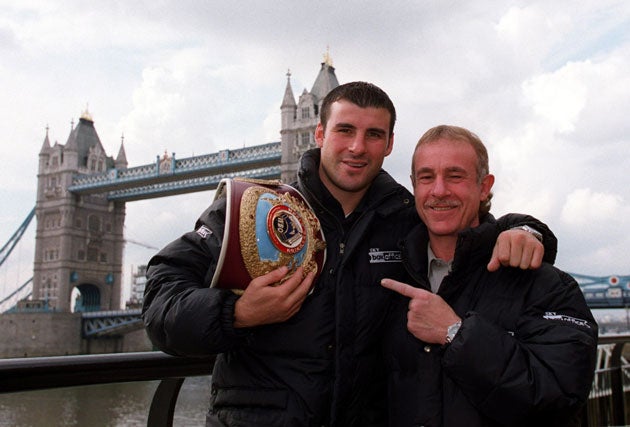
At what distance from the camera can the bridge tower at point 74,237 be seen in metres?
33.9

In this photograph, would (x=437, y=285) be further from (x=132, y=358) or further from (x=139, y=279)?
(x=139, y=279)

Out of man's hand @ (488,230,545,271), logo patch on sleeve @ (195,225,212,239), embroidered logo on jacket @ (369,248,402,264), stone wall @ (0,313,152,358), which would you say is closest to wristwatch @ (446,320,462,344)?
man's hand @ (488,230,545,271)

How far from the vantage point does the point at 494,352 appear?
110cm

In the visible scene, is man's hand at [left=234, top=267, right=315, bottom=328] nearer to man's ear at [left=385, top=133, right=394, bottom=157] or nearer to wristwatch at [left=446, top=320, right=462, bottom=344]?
wristwatch at [left=446, top=320, right=462, bottom=344]

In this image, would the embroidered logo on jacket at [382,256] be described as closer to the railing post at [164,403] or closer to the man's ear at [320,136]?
the man's ear at [320,136]

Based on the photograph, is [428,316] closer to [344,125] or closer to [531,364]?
[531,364]

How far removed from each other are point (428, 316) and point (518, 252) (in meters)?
0.21

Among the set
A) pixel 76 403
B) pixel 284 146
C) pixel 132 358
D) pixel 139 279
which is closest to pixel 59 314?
pixel 284 146

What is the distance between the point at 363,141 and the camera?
145 cm

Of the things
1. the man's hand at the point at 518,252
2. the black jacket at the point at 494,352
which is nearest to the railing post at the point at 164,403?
the black jacket at the point at 494,352

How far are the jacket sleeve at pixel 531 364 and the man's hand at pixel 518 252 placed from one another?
2.8 inches

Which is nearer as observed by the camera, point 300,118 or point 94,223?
point 300,118

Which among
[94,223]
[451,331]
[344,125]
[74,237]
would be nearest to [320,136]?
[344,125]

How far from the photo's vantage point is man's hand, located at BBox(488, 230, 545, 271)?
119 centimetres
